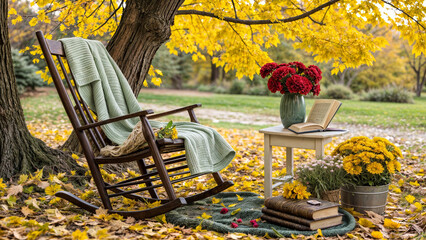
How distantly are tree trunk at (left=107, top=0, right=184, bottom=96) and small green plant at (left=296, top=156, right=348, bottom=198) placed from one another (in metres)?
1.65

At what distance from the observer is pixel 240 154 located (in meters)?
4.78

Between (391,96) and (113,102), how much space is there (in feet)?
39.6

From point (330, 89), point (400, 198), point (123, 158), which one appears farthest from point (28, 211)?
point (330, 89)

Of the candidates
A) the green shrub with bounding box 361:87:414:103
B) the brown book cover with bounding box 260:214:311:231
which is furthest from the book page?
the green shrub with bounding box 361:87:414:103

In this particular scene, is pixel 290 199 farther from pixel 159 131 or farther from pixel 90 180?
pixel 90 180

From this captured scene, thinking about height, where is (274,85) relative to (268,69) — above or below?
below

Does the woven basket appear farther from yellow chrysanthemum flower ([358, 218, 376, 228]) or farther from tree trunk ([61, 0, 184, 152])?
tree trunk ([61, 0, 184, 152])

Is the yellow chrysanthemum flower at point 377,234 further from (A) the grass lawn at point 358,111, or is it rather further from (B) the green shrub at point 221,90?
(B) the green shrub at point 221,90

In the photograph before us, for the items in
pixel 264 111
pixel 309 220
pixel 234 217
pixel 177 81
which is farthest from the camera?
pixel 177 81

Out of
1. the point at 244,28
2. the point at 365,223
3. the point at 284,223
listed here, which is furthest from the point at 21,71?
the point at 365,223

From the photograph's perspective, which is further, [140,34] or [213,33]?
[213,33]

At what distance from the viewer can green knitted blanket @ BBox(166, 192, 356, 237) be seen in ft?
7.56

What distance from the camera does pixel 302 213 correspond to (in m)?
2.36

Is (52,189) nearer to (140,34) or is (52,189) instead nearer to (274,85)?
(140,34)
